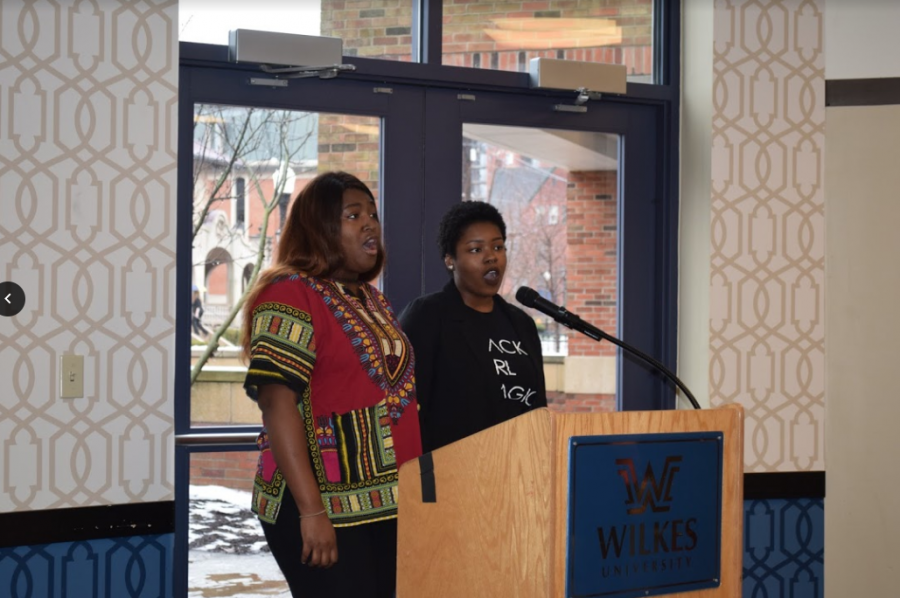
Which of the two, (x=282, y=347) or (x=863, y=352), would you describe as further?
(x=863, y=352)

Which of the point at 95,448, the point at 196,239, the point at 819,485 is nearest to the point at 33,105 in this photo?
the point at 196,239

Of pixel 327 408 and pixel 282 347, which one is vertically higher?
pixel 282 347

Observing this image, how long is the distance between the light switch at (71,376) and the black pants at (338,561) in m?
0.87

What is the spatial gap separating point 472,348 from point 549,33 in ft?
4.76

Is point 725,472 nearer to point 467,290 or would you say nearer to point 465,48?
point 467,290

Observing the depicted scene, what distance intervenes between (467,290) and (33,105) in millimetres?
1293

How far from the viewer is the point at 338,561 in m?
2.19

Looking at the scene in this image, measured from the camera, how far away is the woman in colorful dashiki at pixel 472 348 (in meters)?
2.74

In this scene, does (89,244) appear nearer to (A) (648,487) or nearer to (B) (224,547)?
(B) (224,547)

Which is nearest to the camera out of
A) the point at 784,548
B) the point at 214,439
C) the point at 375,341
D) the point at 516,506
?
the point at 516,506

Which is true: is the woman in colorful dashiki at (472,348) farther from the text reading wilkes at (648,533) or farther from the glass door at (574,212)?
the text reading wilkes at (648,533)

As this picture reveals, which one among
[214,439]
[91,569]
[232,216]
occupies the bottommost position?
[91,569]

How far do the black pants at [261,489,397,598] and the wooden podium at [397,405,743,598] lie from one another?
32 cm

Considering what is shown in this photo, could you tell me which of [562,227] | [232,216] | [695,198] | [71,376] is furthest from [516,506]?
[695,198]
